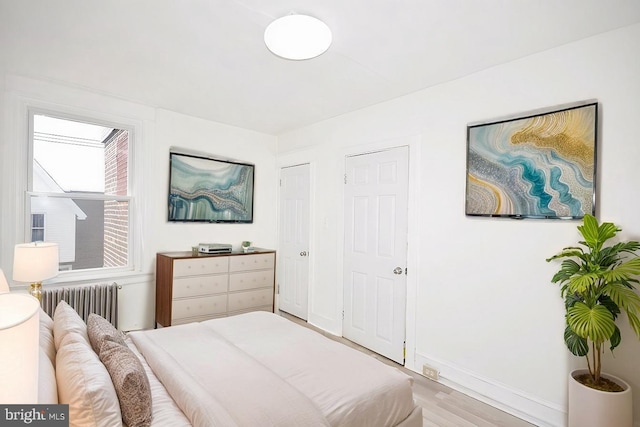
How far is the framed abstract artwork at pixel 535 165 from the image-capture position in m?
2.07

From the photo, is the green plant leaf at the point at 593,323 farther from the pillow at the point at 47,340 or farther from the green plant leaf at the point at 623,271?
the pillow at the point at 47,340

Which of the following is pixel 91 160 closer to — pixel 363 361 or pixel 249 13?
pixel 249 13

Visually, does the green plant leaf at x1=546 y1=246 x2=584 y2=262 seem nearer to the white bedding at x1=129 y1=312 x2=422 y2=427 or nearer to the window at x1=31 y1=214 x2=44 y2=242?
the white bedding at x1=129 y1=312 x2=422 y2=427

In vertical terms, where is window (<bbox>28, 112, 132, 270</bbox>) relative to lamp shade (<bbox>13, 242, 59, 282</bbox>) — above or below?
above

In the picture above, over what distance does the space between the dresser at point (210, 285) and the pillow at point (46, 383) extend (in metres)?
2.10

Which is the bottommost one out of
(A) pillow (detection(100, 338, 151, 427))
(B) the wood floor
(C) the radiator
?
(B) the wood floor

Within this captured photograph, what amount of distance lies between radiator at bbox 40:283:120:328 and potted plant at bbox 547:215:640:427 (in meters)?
3.88

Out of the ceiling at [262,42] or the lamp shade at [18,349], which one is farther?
the ceiling at [262,42]

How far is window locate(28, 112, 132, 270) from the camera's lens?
3.11 m

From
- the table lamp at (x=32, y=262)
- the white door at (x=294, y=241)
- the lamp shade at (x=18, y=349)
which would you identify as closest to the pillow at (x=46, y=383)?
the lamp shade at (x=18, y=349)

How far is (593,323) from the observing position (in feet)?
5.70

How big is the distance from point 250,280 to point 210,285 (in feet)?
1.69

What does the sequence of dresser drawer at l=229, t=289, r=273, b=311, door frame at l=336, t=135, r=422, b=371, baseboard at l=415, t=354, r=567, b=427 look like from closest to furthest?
baseboard at l=415, t=354, r=567, b=427, door frame at l=336, t=135, r=422, b=371, dresser drawer at l=229, t=289, r=273, b=311

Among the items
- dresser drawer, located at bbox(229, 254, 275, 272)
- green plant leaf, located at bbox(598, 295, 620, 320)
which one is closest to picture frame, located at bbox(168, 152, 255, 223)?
dresser drawer, located at bbox(229, 254, 275, 272)
